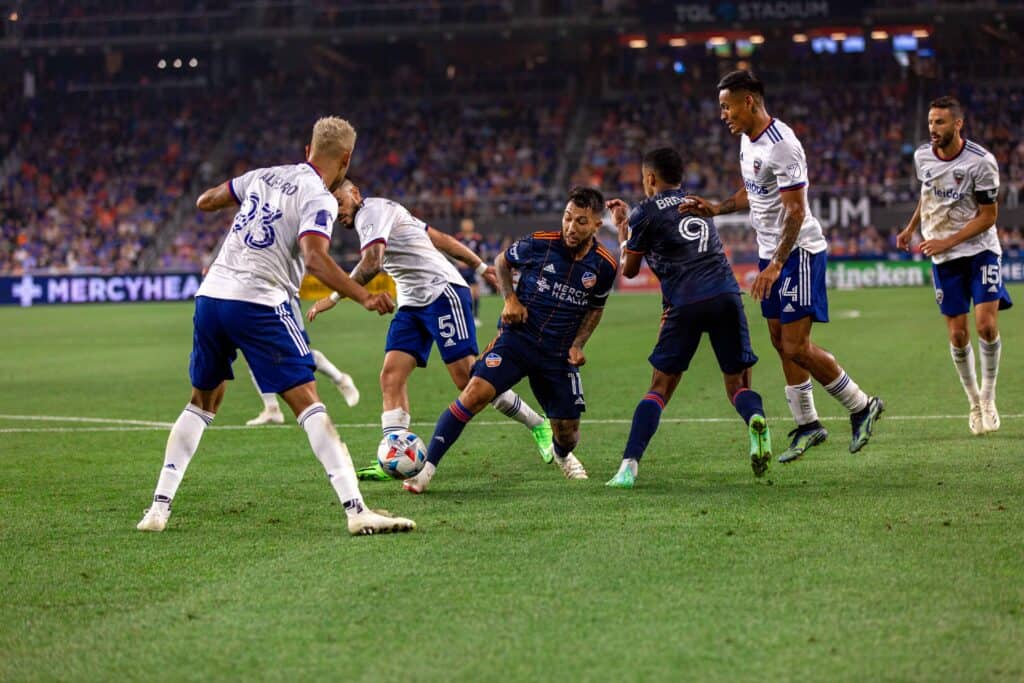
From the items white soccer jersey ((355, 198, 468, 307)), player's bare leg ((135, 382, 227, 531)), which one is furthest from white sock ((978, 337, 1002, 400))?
player's bare leg ((135, 382, 227, 531))

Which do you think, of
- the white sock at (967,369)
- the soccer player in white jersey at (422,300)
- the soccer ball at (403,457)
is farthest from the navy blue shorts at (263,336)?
the white sock at (967,369)

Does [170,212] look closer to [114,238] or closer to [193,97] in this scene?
[114,238]

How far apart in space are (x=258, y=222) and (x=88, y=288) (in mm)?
37918

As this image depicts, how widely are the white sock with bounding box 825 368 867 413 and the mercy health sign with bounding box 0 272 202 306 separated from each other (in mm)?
35773

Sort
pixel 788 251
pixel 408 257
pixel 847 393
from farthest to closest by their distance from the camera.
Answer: pixel 408 257, pixel 847 393, pixel 788 251

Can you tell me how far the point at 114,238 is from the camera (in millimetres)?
49812

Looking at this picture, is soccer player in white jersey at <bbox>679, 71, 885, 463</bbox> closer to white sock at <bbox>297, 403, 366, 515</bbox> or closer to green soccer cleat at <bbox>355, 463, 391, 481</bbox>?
green soccer cleat at <bbox>355, 463, 391, 481</bbox>

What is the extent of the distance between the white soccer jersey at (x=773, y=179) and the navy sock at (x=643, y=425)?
131 cm

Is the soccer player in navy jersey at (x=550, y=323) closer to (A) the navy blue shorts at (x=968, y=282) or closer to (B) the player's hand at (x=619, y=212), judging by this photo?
(B) the player's hand at (x=619, y=212)

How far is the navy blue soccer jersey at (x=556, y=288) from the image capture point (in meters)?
8.24

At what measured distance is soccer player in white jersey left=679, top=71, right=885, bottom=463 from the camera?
27.4 feet

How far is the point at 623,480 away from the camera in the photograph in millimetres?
7934

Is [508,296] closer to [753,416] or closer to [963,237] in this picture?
[753,416]

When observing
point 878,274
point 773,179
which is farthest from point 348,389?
point 878,274
